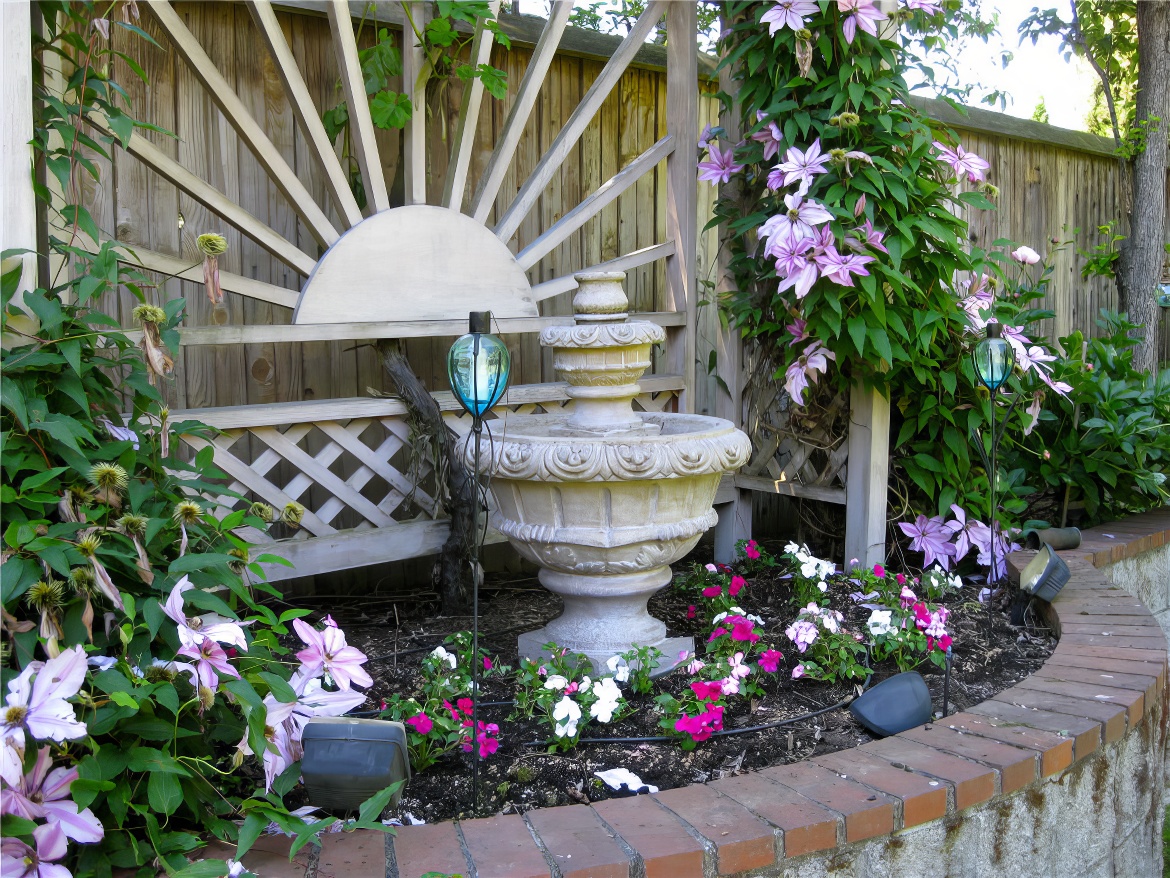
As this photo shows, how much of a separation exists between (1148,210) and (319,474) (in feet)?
16.1

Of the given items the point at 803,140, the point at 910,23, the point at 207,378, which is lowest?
the point at 207,378

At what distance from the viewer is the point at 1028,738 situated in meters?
2.06

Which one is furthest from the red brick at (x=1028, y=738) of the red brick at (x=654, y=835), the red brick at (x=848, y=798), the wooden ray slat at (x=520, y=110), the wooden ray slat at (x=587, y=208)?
the wooden ray slat at (x=520, y=110)

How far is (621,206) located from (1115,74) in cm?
401

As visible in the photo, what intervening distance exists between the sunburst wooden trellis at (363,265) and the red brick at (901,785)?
1579 millimetres

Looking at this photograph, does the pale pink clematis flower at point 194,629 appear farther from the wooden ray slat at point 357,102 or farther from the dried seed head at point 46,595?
the wooden ray slat at point 357,102

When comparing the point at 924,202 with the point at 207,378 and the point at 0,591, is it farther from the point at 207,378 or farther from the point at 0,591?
the point at 0,591

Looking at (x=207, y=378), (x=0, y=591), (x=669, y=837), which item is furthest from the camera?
(x=207, y=378)

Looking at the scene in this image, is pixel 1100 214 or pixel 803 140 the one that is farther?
pixel 1100 214

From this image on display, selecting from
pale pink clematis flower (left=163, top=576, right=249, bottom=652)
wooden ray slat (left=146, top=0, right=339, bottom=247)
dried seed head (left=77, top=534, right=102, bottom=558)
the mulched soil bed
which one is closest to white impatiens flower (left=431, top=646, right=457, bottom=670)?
the mulched soil bed

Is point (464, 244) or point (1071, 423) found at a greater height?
point (464, 244)

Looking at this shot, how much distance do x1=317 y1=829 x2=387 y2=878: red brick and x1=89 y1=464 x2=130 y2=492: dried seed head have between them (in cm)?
67

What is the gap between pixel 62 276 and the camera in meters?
2.44

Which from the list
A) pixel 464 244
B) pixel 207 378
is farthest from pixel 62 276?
pixel 464 244
